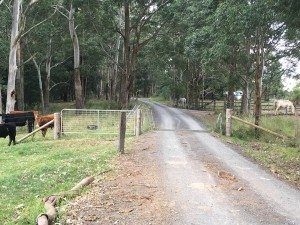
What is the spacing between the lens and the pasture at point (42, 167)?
354 inches

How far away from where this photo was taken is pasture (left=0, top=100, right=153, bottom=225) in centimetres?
900

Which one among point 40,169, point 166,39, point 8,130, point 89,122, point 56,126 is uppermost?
point 166,39

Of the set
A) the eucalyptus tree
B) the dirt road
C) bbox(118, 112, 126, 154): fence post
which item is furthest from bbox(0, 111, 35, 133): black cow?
the eucalyptus tree

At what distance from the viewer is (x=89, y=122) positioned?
21094 mm

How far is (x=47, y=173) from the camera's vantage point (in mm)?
11922

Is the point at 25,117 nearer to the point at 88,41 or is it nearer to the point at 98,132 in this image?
the point at 98,132

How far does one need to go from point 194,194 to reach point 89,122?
1245 centimetres

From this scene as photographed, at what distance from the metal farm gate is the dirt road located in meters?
6.72

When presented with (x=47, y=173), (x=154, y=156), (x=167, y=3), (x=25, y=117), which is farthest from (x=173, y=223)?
(x=167, y=3)

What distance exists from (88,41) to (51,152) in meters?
Answer: 24.5

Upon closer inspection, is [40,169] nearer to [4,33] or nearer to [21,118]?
[21,118]

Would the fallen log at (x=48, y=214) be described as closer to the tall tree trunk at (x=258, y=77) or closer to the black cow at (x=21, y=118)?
the black cow at (x=21, y=118)

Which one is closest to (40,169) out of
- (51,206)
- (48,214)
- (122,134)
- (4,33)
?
(122,134)

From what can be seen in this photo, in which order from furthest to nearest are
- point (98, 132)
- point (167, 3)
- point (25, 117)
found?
point (167, 3) < point (25, 117) < point (98, 132)
